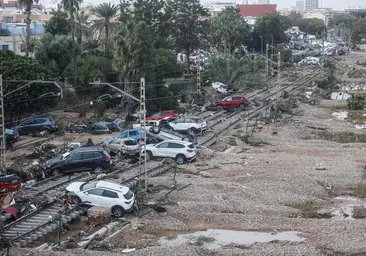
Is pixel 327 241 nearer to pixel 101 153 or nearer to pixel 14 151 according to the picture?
pixel 101 153

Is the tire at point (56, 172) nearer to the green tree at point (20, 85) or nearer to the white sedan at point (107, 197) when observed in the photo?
the white sedan at point (107, 197)

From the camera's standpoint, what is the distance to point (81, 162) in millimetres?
31047

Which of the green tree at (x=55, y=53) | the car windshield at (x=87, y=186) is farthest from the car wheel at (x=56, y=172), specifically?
the green tree at (x=55, y=53)

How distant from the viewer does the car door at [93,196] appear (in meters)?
24.6


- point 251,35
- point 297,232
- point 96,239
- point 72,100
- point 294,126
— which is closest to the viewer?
point 96,239

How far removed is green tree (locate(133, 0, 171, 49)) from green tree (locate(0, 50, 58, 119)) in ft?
89.9

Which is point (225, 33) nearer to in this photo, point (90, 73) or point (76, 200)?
point (90, 73)

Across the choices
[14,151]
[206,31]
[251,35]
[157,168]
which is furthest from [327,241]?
[251,35]

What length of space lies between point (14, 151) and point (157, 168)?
1049 cm

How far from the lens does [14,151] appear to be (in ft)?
127

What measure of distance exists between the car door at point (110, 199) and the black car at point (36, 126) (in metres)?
21.0

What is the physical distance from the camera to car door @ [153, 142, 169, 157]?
34.6 metres

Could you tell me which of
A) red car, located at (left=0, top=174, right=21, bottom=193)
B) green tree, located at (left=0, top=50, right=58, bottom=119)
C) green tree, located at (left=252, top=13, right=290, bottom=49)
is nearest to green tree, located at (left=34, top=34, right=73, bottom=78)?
green tree, located at (left=0, top=50, right=58, bottom=119)

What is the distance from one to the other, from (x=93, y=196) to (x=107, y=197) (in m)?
0.55
